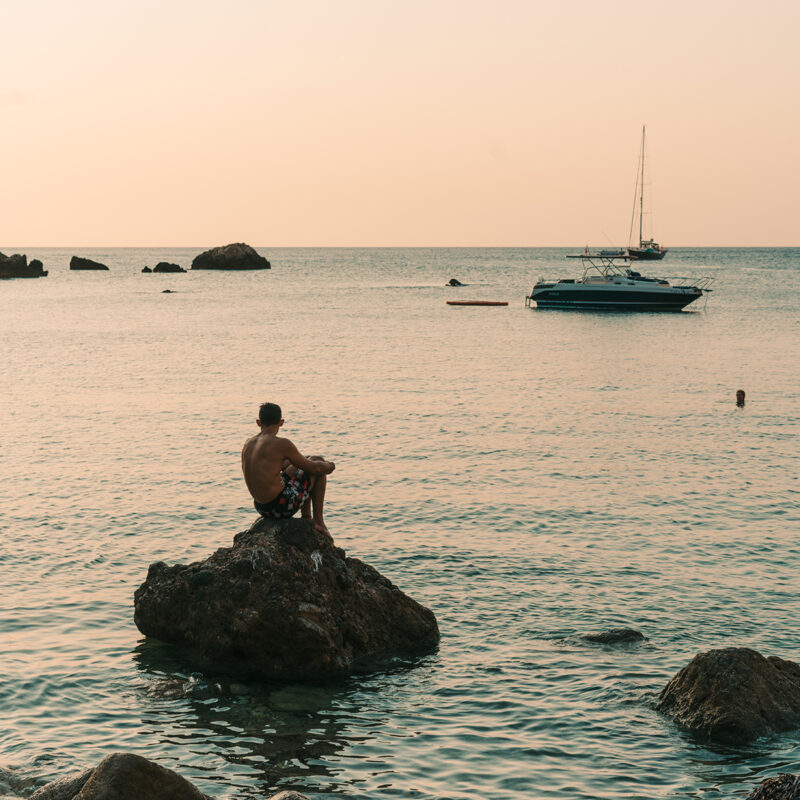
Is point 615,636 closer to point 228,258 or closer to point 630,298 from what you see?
point 630,298

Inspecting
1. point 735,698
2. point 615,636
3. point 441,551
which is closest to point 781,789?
point 735,698

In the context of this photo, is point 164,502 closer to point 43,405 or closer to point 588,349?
point 43,405

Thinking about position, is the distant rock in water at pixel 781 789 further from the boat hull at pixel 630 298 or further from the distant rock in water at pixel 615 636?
the boat hull at pixel 630 298

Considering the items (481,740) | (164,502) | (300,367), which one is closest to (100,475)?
(164,502)

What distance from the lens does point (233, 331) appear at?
67125mm

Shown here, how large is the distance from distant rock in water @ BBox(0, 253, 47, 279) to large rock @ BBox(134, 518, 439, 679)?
14701cm

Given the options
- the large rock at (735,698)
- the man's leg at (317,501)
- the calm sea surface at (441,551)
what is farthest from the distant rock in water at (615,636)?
the man's leg at (317,501)

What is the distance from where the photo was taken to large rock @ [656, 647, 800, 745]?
10.6 m

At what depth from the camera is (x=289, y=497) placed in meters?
12.7

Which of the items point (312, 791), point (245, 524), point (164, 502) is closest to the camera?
point (312, 791)

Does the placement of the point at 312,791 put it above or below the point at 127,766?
below

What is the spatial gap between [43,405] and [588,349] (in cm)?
3000

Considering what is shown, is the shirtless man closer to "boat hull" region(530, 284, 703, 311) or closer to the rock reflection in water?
the rock reflection in water

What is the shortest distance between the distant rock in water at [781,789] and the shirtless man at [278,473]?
6.25m
